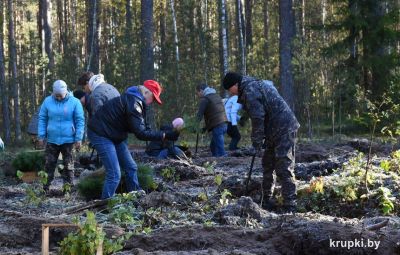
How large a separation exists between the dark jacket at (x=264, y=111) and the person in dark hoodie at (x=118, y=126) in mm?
903

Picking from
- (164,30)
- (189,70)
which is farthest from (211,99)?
(164,30)

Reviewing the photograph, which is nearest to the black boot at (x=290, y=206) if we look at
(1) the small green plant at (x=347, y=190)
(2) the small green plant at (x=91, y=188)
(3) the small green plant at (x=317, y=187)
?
(3) the small green plant at (x=317, y=187)

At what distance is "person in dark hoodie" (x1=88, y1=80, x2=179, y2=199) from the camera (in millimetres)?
8016

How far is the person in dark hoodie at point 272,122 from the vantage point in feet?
26.0

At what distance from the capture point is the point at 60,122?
981cm

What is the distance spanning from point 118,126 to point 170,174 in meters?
2.26

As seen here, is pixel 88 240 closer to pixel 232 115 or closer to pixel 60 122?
pixel 60 122

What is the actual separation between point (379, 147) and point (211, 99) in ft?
11.7

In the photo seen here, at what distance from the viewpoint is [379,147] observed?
14.0m

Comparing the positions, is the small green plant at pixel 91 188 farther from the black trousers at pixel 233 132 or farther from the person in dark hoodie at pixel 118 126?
the black trousers at pixel 233 132

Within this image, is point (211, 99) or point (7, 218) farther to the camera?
point (211, 99)

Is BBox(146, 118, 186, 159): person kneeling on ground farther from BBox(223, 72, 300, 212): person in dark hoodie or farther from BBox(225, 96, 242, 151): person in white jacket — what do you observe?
BBox(223, 72, 300, 212): person in dark hoodie

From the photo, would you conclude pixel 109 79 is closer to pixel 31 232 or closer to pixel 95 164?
pixel 95 164

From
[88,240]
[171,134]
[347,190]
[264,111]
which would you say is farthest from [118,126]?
A: [88,240]
